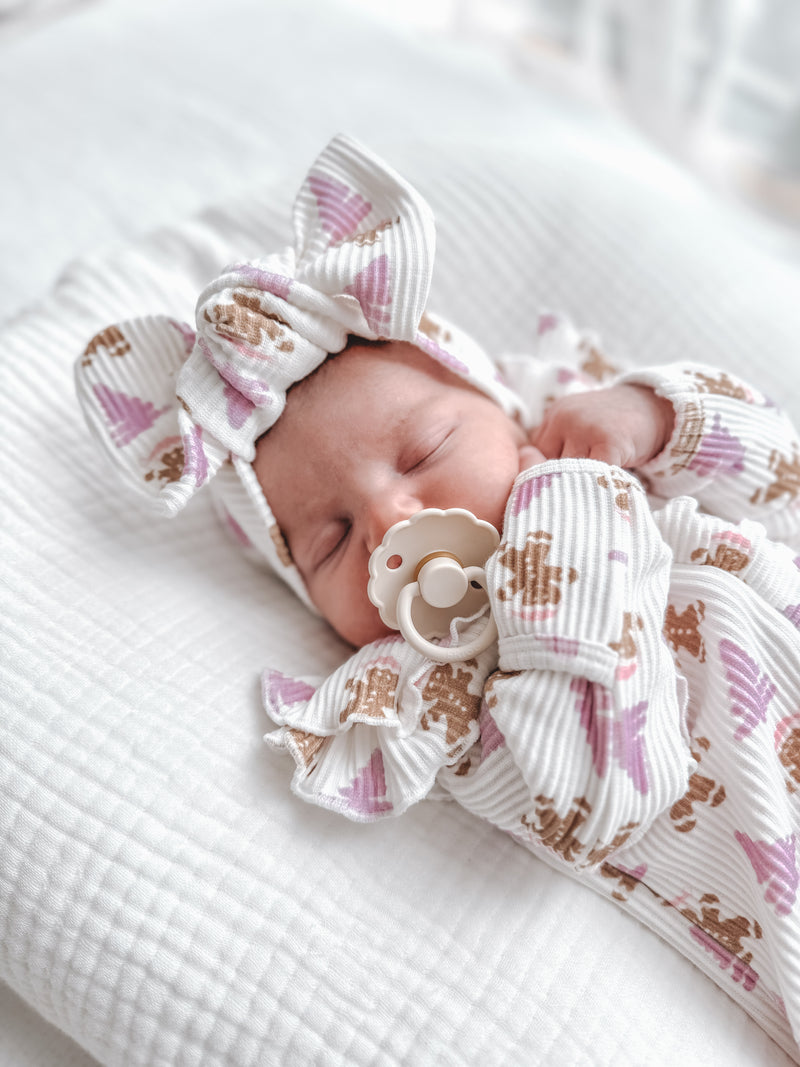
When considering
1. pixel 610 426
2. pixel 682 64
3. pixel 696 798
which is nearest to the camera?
pixel 696 798

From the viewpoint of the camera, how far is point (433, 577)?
89cm

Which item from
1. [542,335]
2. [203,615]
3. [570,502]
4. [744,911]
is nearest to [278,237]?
[542,335]

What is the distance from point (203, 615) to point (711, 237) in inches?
37.7

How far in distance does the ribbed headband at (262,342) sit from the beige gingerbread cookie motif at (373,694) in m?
0.21

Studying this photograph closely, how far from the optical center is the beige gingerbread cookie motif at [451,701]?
2.90 feet

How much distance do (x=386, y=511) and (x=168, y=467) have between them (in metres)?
0.26

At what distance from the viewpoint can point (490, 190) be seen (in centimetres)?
146

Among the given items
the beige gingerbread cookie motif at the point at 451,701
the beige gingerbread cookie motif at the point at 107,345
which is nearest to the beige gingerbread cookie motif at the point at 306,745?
the beige gingerbread cookie motif at the point at 451,701

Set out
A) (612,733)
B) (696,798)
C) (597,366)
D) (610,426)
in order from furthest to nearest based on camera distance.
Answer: (597,366), (610,426), (696,798), (612,733)

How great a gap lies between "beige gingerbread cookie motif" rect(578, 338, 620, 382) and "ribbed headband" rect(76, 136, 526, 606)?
187 millimetres

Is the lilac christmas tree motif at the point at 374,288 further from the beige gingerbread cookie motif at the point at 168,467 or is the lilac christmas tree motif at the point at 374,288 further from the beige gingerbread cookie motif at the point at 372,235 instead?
the beige gingerbread cookie motif at the point at 168,467

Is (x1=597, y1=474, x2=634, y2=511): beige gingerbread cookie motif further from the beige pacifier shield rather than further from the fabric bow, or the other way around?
the fabric bow

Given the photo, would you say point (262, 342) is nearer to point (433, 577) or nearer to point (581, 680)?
point (433, 577)

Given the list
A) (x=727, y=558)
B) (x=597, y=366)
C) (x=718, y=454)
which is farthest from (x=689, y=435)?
(x=597, y=366)
